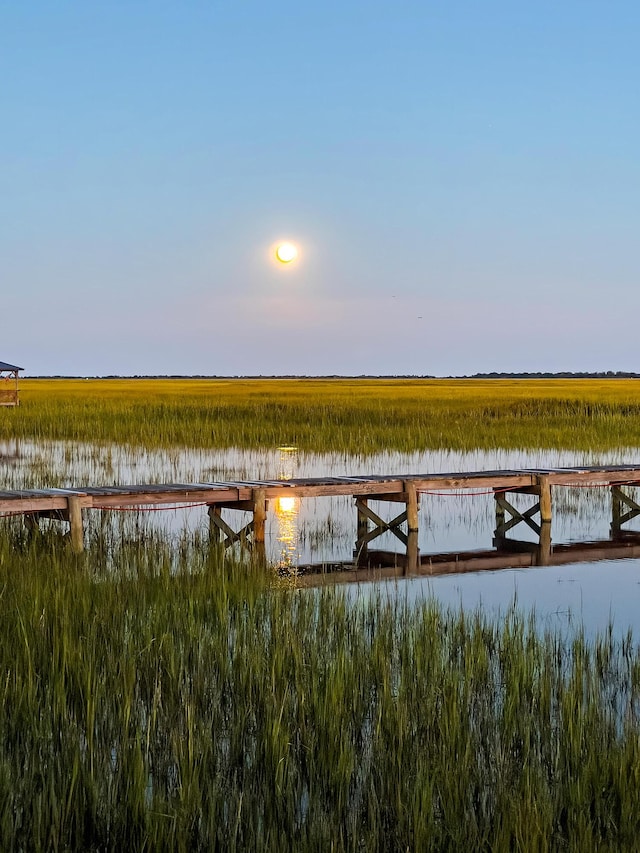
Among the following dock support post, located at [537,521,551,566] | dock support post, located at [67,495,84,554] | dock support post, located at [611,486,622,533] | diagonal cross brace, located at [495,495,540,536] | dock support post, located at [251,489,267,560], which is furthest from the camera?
dock support post, located at [611,486,622,533]

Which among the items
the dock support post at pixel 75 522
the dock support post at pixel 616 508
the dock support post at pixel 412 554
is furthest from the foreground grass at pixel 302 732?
the dock support post at pixel 616 508

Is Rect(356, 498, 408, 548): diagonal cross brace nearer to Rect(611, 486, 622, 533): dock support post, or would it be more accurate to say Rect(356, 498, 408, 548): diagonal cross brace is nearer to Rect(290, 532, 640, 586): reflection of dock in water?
Rect(290, 532, 640, 586): reflection of dock in water

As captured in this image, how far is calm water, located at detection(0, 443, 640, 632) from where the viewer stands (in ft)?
33.0

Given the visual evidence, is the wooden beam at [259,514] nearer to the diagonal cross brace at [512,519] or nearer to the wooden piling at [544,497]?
the diagonal cross brace at [512,519]

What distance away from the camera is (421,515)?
16.2 meters

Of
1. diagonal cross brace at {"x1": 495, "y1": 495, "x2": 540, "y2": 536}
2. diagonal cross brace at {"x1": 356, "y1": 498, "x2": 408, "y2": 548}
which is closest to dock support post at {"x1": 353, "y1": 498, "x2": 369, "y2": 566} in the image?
diagonal cross brace at {"x1": 356, "y1": 498, "x2": 408, "y2": 548}

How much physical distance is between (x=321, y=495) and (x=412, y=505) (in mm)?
1488

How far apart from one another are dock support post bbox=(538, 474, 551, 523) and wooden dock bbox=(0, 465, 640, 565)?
0.01 metres

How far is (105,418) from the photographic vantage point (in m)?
33.5

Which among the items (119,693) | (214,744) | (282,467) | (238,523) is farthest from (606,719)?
(282,467)

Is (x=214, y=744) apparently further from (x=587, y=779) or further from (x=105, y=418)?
(x=105, y=418)

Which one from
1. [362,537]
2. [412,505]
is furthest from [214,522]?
[412,505]

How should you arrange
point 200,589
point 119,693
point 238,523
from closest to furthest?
point 119,693 < point 200,589 < point 238,523

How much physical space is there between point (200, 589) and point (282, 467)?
1245 centimetres
